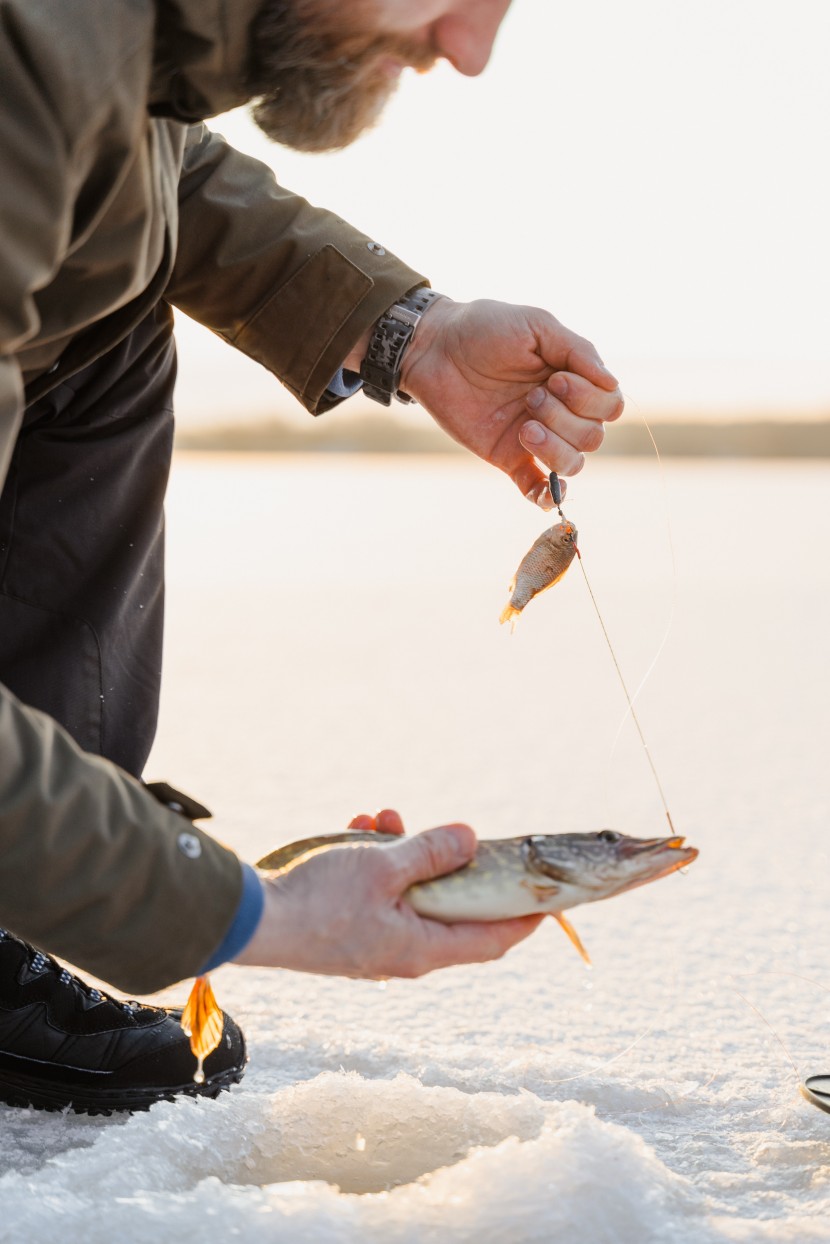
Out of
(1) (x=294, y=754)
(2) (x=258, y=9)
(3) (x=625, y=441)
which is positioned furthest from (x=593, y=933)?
(3) (x=625, y=441)

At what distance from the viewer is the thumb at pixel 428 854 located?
4.80 feet

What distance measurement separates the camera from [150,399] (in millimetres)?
2232

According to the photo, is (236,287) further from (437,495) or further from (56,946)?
(437,495)

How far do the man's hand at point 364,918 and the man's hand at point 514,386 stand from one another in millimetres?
845

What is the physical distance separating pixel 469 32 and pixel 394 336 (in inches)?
25.7

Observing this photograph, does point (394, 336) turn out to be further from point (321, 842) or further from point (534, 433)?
point (321, 842)

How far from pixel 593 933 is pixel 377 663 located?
2264 millimetres

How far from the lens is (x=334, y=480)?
11430 millimetres

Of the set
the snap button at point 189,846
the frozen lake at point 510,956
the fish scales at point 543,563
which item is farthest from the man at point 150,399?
the frozen lake at point 510,956

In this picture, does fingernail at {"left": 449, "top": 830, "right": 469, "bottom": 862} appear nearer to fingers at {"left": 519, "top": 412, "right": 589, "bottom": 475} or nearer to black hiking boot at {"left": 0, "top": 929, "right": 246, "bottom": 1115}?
black hiking boot at {"left": 0, "top": 929, "right": 246, "bottom": 1115}

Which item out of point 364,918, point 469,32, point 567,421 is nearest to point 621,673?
point 567,421

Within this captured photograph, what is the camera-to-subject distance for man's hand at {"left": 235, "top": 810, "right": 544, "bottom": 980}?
1.43 m

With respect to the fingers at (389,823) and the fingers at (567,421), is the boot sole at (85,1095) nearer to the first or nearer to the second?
the fingers at (389,823)

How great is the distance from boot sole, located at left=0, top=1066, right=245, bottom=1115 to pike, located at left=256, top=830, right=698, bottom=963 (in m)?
0.56
